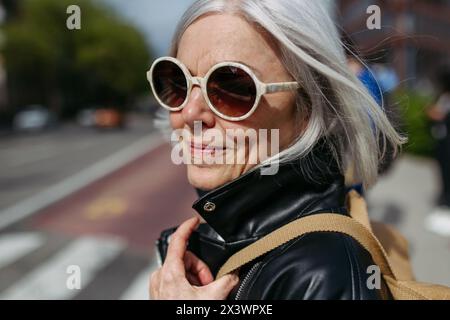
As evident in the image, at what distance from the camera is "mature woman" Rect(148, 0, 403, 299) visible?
1.18 m

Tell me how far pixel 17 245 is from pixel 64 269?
126cm

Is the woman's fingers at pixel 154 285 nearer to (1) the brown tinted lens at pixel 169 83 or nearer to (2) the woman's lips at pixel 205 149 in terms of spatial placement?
(2) the woman's lips at pixel 205 149

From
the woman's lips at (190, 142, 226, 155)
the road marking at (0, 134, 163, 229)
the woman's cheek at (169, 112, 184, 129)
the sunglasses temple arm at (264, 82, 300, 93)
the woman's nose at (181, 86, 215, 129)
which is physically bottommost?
the road marking at (0, 134, 163, 229)

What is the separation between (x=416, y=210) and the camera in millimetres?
6754

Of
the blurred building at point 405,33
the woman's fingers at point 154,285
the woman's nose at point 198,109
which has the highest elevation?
the blurred building at point 405,33

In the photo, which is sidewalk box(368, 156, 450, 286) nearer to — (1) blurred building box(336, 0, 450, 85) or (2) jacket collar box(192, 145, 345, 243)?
(1) blurred building box(336, 0, 450, 85)

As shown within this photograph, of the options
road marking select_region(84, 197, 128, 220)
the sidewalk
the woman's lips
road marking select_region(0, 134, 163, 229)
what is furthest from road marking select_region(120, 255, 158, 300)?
road marking select_region(0, 134, 163, 229)

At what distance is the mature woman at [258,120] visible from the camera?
3.86ft

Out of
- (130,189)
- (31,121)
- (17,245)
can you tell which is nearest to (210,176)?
(17,245)

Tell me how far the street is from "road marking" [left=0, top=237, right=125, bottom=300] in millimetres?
10

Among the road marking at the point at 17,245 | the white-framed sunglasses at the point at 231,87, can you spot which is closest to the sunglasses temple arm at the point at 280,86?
the white-framed sunglasses at the point at 231,87

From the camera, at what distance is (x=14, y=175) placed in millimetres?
12727

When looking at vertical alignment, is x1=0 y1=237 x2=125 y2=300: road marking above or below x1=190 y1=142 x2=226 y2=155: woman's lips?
below

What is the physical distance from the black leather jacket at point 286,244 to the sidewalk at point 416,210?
2.78 metres
